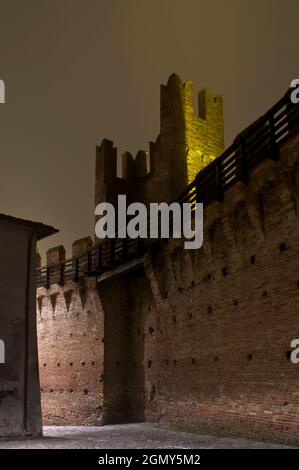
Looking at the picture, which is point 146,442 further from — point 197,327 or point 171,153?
point 171,153

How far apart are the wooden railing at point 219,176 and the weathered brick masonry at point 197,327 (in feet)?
1.25

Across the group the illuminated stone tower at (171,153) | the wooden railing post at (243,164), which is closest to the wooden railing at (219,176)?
the wooden railing post at (243,164)

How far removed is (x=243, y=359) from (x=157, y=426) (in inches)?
237

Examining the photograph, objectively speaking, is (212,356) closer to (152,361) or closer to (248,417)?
(248,417)

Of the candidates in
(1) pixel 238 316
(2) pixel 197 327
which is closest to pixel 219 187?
(1) pixel 238 316

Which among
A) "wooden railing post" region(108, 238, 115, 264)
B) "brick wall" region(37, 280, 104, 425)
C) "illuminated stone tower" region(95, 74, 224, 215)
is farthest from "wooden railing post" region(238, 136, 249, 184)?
"brick wall" region(37, 280, 104, 425)

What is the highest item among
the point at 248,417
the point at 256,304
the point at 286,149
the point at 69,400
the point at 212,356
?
the point at 286,149

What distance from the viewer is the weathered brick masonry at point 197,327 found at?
12.1 meters

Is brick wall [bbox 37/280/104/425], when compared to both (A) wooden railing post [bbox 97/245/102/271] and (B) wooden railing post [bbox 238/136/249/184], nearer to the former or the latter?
(A) wooden railing post [bbox 97/245/102/271]

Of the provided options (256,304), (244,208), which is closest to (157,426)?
(256,304)

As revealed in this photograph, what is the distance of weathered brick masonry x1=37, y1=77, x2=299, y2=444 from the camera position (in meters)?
12.1

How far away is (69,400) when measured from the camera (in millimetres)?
23125

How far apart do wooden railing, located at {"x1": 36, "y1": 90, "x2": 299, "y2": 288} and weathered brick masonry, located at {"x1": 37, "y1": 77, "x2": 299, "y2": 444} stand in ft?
1.25

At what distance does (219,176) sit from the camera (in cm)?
1482
